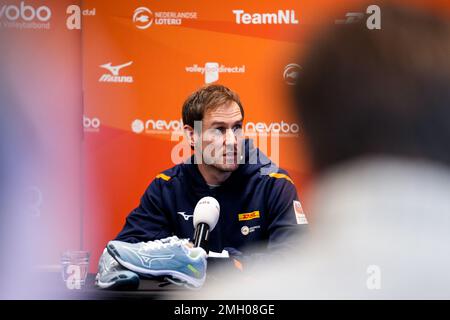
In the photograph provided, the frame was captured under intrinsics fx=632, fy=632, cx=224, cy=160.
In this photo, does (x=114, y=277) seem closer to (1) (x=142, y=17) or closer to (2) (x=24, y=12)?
(1) (x=142, y=17)

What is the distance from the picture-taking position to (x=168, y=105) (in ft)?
12.4

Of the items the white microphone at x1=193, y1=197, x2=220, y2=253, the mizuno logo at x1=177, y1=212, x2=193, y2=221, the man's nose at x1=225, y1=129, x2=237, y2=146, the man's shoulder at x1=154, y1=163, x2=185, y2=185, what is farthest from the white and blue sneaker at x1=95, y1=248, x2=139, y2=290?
the man's nose at x1=225, y1=129, x2=237, y2=146

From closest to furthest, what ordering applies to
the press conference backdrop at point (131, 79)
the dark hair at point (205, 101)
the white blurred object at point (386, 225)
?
the dark hair at point (205, 101) → the white blurred object at point (386, 225) → the press conference backdrop at point (131, 79)

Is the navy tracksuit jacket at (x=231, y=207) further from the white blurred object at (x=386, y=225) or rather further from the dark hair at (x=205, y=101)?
the white blurred object at (x=386, y=225)

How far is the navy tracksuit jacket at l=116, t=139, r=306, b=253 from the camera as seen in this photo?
10.0ft

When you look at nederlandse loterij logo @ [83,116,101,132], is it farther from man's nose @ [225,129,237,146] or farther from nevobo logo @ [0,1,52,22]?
man's nose @ [225,129,237,146]

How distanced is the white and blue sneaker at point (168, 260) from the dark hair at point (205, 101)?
34.0 inches

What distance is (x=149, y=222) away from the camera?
3104 millimetres

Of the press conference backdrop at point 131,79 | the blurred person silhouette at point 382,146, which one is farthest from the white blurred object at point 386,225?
the press conference backdrop at point 131,79

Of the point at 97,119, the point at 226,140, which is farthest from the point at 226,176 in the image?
the point at 97,119

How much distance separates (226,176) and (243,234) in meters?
0.32

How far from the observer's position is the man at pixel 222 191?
120 inches

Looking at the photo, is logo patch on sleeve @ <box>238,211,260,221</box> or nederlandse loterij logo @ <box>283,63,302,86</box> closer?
logo patch on sleeve @ <box>238,211,260,221</box>

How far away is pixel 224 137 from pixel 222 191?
27cm
